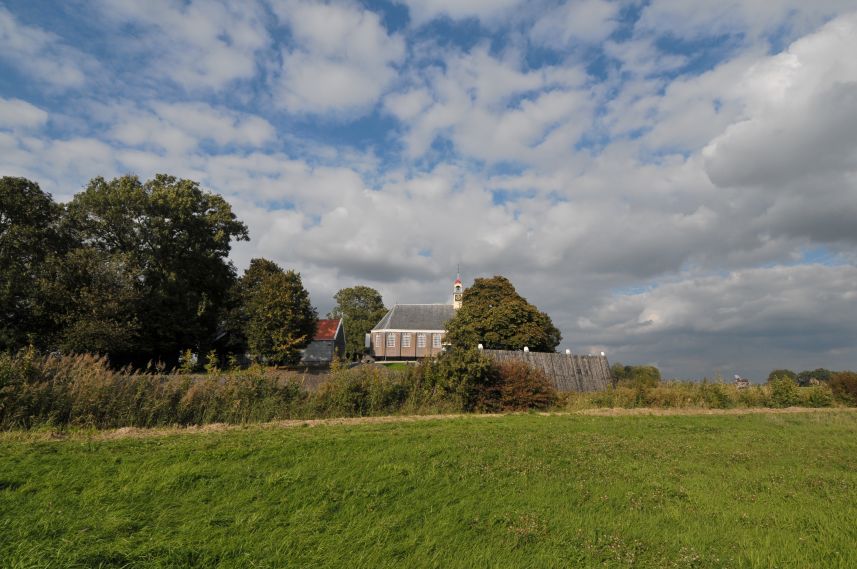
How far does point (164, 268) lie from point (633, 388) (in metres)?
29.5

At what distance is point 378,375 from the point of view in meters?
14.5

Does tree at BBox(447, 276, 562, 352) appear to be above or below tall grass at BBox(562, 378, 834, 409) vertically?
above

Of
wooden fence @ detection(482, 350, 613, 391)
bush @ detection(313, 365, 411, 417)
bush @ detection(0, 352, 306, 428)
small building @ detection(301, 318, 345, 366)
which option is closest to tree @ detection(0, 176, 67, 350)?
bush @ detection(0, 352, 306, 428)

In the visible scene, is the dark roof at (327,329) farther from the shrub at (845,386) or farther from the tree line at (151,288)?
the shrub at (845,386)

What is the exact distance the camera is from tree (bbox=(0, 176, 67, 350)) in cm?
2470

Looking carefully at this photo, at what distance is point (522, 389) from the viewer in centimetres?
1667

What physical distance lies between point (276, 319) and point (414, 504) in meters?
31.6

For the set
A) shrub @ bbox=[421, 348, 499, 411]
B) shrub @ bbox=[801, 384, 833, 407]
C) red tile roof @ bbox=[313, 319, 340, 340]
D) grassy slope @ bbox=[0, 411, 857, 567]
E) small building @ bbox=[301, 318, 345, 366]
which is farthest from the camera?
red tile roof @ bbox=[313, 319, 340, 340]

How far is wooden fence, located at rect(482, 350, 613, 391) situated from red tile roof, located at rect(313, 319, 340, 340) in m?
36.0

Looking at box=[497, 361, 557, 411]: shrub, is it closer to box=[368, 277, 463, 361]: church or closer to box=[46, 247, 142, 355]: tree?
box=[46, 247, 142, 355]: tree

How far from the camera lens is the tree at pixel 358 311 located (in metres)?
69.8

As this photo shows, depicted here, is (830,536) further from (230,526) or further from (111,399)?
(111,399)

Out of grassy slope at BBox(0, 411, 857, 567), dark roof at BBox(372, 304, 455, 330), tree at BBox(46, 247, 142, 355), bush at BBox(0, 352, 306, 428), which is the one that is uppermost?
dark roof at BBox(372, 304, 455, 330)

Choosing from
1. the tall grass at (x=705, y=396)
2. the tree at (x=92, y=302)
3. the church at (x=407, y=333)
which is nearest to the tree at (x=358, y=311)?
the church at (x=407, y=333)
